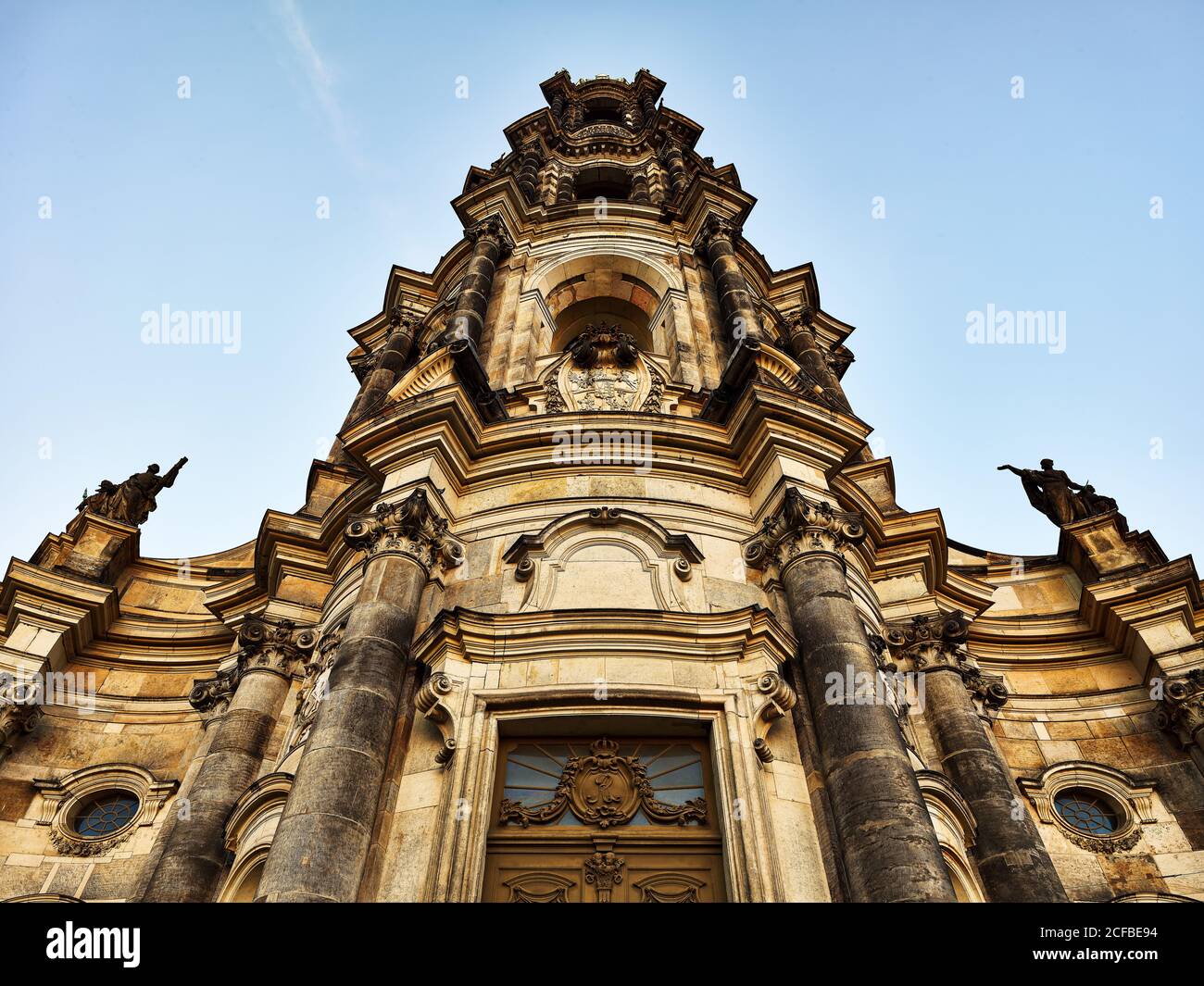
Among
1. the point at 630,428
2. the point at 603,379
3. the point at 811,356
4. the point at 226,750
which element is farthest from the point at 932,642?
the point at 226,750

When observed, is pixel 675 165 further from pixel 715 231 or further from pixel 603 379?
pixel 603 379

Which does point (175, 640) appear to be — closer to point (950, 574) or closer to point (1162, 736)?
point (950, 574)

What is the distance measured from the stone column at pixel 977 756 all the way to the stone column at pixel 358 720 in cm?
802

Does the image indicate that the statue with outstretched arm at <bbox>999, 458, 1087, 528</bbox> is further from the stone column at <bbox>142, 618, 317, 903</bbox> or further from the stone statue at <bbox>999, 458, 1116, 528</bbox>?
the stone column at <bbox>142, 618, 317, 903</bbox>

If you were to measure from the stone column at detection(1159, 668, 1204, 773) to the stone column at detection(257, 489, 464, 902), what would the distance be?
12681 mm

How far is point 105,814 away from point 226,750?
12.3ft

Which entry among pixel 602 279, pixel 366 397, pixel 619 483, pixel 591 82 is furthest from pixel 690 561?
pixel 591 82

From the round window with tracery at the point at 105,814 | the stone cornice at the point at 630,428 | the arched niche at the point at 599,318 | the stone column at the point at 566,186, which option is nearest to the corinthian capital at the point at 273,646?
the stone cornice at the point at 630,428

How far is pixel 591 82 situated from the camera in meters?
44.2

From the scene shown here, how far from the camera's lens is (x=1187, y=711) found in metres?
15.1

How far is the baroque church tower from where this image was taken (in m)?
9.96

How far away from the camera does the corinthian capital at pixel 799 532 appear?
12.8m

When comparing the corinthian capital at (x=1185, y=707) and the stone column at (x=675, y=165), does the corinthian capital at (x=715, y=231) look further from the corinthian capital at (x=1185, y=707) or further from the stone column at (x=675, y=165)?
the corinthian capital at (x=1185, y=707)

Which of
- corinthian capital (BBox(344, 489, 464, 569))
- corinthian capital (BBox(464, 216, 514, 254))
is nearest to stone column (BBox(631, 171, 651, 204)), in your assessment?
corinthian capital (BBox(464, 216, 514, 254))
